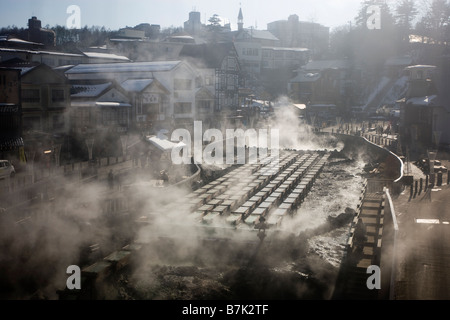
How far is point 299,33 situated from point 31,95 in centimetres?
6752

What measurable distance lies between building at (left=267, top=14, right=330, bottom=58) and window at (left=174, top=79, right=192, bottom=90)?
46240mm

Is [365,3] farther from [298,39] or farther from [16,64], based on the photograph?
[16,64]

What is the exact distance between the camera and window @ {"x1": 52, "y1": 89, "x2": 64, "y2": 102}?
899 inches

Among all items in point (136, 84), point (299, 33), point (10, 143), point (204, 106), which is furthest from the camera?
point (299, 33)

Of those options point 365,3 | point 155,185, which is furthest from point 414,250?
point 365,3

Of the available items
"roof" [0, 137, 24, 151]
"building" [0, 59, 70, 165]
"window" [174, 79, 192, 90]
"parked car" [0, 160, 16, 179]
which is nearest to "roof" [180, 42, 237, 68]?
"window" [174, 79, 192, 90]

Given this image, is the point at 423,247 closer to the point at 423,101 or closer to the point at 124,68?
the point at 423,101

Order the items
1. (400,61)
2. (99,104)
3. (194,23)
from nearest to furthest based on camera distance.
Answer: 1. (99,104)
2. (400,61)
3. (194,23)

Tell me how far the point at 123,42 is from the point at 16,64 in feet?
69.6

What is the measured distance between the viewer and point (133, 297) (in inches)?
380

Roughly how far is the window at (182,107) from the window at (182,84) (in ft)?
3.93

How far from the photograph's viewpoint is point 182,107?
33.2 meters

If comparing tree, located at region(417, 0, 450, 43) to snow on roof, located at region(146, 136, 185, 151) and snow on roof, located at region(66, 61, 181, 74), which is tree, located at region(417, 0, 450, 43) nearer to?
snow on roof, located at region(66, 61, 181, 74)

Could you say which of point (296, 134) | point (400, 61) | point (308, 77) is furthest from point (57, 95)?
point (400, 61)
